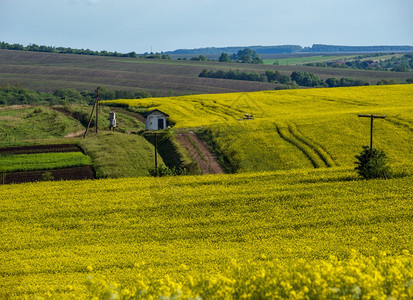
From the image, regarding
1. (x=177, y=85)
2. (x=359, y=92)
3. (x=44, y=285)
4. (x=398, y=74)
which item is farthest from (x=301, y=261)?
(x=398, y=74)

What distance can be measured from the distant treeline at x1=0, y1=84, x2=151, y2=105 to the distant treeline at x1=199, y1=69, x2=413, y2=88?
37729mm

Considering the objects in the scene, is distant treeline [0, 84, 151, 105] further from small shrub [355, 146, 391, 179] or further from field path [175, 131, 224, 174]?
small shrub [355, 146, 391, 179]

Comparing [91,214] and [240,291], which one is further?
[91,214]

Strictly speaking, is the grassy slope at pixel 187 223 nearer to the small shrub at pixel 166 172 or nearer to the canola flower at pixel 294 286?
the small shrub at pixel 166 172

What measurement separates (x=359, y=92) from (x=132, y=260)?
73.0m

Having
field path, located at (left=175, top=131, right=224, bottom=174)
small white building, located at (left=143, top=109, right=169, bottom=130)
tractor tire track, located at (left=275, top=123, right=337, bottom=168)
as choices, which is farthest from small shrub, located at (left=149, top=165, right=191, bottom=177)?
small white building, located at (left=143, top=109, right=169, bottom=130)

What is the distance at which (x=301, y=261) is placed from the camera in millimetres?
15281

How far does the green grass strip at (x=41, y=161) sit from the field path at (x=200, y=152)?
9.82 meters

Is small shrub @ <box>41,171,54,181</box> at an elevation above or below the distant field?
below

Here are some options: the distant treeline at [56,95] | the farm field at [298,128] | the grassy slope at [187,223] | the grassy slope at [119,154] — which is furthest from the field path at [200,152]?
the distant treeline at [56,95]

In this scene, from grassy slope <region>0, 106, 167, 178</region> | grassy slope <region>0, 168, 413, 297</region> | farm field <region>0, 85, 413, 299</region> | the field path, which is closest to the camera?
farm field <region>0, 85, 413, 299</region>

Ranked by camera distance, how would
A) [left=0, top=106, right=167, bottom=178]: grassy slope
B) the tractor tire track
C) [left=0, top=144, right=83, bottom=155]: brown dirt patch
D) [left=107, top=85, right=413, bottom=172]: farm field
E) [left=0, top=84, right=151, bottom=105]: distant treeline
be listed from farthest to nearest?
[left=0, top=84, right=151, bottom=105]: distant treeline → [left=0, top=144, right=83, bottom=155]: brown dirt patch → [left=107, top=85, right=413, bottom=172]: farm field → [left=0, top=106, right=167, bottom=178]: grassy slope → the tractor tire track

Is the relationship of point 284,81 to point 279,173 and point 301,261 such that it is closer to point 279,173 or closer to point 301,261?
point 279,173

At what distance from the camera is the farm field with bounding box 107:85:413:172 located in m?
51.0
